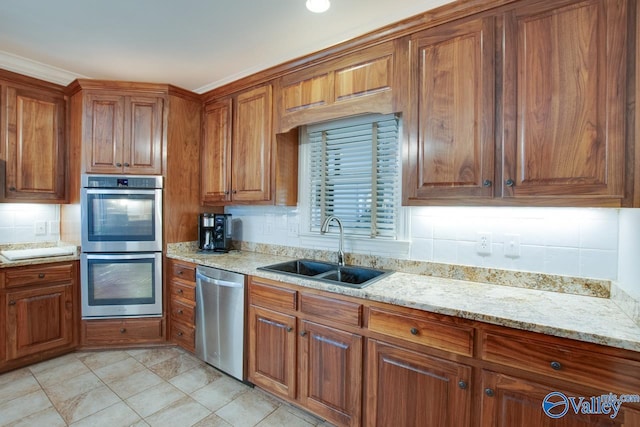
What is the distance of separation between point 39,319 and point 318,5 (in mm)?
3249

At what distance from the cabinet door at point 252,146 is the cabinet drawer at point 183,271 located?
723mm

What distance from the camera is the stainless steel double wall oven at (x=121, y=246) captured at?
2664 mm

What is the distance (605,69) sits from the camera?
1284 millimetres

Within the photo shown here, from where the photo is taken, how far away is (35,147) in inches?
106

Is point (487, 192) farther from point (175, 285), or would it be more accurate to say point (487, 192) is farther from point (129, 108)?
point (129, 108)

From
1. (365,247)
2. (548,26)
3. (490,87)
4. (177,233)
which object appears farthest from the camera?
(177,233)

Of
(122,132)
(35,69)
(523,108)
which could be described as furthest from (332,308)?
(35,69)

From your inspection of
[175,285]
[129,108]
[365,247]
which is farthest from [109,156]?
[365,247]

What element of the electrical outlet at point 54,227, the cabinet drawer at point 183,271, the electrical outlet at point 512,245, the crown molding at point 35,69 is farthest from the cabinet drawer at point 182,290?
the electrical outlet at point 512,245

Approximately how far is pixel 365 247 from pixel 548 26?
1607 millimetres

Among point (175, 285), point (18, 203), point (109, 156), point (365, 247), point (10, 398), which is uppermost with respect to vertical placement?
point (109, 156)

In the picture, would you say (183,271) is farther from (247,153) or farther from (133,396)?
(247,153)
